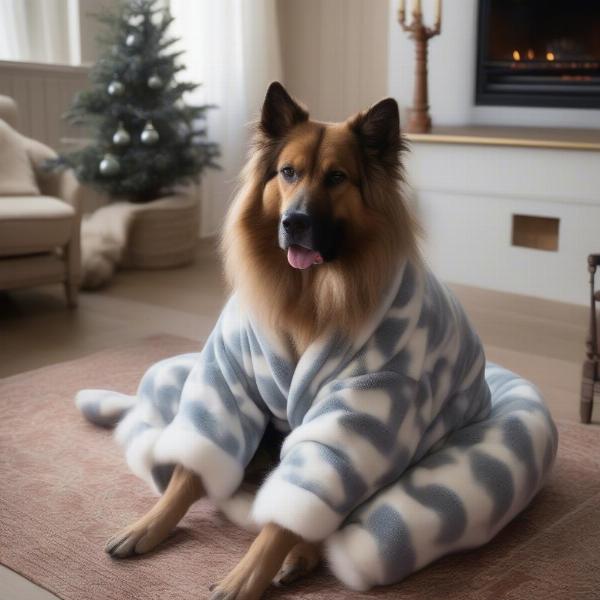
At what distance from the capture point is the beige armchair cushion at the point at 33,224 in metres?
3.44

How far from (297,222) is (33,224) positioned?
6.90 feet

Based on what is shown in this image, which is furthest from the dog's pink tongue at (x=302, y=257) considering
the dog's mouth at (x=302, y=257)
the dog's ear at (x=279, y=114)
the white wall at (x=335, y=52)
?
the white wall at (x=335, y=52)

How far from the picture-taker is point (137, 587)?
1.66 metres

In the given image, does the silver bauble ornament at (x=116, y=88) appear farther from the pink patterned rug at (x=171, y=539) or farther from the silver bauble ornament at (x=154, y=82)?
the pink patterned rug at (x=171, y=539)

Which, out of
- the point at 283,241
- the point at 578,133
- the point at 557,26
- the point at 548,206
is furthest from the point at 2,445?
the point at 557,26

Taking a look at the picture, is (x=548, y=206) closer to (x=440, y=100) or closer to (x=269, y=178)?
(x=440, y=100)

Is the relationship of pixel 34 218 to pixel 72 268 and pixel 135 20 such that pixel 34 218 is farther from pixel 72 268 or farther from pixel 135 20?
pixel 135 20

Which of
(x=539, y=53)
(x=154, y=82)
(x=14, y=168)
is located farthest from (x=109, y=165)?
(x=539, y=53)

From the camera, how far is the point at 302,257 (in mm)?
1749

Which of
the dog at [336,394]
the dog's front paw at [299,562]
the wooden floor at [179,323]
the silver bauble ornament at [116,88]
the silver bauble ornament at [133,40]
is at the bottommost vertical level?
the wooden floor at [179,323]

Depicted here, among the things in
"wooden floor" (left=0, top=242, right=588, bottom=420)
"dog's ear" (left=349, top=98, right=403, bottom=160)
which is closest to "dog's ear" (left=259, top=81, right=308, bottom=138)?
"dog's ear" (left=349, top=98, right=403, bottom=160)

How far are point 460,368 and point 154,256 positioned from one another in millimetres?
2870

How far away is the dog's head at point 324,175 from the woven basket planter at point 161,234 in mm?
2727

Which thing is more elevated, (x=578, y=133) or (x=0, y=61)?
(x=0, y=61)
